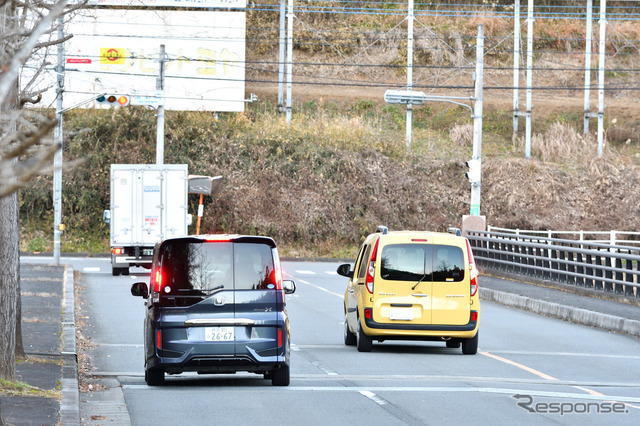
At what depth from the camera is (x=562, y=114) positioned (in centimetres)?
6253

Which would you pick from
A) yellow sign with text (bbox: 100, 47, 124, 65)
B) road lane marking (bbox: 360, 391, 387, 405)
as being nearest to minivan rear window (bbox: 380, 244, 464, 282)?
road lane marking (bbox: 360, 391, 387, 405)

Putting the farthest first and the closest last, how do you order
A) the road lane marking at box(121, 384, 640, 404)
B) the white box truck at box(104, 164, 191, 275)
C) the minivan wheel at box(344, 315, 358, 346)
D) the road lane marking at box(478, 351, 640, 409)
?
the white box truck at box(104, 164, 191, 275), the minivan wheel at box(344, 315, 358, 346), the road lane marking at box(478, 351, 640, 409), the road lane marking at box(121, 384, 640, 404)

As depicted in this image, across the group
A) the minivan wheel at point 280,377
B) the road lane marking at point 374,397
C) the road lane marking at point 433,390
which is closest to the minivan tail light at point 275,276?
Answer: the minivan wheel at point 280,377

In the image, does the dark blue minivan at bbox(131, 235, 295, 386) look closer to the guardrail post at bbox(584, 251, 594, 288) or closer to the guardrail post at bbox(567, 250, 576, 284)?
the guardrail post at bbox(584, 251, 594, 288)

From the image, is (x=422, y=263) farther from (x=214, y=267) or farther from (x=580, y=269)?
(x=580, y=269)

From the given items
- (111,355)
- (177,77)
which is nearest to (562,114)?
(177,77)

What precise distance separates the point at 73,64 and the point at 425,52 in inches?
816

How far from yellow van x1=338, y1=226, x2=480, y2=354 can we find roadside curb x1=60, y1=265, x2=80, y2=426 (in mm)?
4189

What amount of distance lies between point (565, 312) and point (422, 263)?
279 inches

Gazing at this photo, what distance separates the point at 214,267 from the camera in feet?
39.6

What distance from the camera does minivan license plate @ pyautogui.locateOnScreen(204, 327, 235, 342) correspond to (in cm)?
1195

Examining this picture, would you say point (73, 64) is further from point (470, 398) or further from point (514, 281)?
point (470, 398)

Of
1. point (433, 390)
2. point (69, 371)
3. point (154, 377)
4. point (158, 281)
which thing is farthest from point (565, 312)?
point (69, 371)

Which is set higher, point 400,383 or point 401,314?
point 401,314
